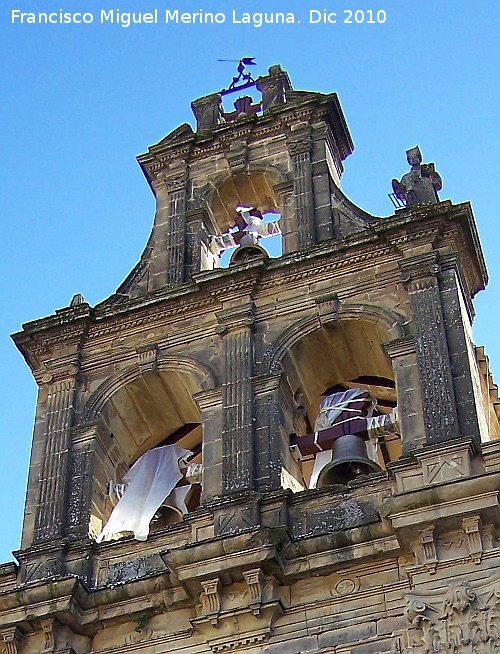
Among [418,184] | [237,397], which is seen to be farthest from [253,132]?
[237,397]

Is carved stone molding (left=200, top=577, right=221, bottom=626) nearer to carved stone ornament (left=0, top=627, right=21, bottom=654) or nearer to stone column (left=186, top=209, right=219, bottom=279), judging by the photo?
carved stone ornament (left=0, top=627, right=21, bottom=654)

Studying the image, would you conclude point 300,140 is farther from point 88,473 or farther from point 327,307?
point 88,473

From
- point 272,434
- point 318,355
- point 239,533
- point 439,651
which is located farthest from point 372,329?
point 439,651

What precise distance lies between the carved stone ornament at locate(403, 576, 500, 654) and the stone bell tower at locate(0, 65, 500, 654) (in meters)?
0.02

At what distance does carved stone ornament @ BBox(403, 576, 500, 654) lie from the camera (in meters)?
15.1

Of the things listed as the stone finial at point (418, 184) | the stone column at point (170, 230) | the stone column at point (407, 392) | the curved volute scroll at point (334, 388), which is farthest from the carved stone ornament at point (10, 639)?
the stone finial at point (418, 184)

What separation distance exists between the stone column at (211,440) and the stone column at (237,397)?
0.35ft

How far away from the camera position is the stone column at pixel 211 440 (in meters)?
18.0

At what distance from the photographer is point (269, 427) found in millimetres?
18438

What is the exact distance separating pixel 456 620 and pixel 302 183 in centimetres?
843

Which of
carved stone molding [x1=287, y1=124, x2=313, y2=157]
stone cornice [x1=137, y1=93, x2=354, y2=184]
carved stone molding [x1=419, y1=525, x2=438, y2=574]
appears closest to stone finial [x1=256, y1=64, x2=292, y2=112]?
stone cornice [x1=137, y1=93, x2=354, y2=184]

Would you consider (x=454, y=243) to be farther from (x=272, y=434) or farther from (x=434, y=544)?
(x=434, y=544)

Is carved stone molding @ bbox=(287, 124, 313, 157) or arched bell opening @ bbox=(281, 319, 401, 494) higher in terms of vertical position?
carved stone molding @ bbox=(287, 124, 313, 157)

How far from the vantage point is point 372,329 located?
19469 millimetres
